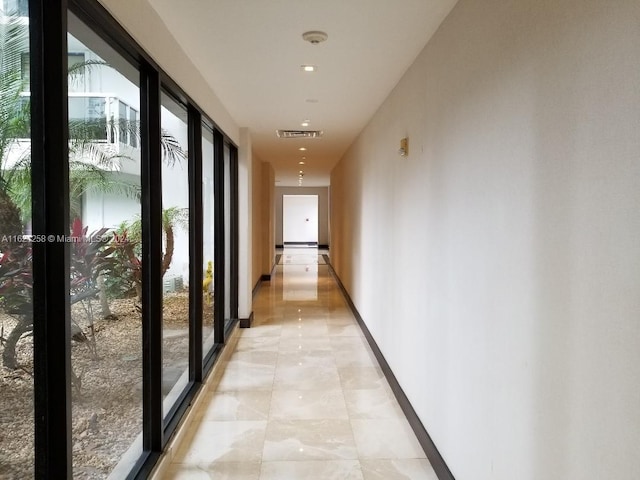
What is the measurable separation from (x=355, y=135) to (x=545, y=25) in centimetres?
504

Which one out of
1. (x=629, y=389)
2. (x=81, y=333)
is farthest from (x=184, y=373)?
(x=629, y=389)

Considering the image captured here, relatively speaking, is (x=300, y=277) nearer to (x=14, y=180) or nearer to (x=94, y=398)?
(x=94, y=398)

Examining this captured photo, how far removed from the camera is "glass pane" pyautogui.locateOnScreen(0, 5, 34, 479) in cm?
131

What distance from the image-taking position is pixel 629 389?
3.73ft

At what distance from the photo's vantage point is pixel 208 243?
4.62m

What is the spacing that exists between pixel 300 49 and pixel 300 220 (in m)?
20.0

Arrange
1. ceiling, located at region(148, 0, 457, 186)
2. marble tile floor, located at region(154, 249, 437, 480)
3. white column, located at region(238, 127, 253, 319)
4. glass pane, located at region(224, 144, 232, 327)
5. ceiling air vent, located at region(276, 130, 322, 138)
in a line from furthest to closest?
1. ceiling air vent, located at region(276, 130, 322, 138)
2. white column, located at region(238, 127, 253, 319)
3. glass pane, located at region(224, 144, 232, 327)
4. marble tile floor, located at region(154, 249, 437, 480)
5. ceiling, located at region(148, 0, 457, 186)

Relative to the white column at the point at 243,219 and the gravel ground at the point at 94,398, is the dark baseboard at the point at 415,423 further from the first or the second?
the white column at the point at 243,219

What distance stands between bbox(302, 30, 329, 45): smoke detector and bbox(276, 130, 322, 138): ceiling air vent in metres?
3.25

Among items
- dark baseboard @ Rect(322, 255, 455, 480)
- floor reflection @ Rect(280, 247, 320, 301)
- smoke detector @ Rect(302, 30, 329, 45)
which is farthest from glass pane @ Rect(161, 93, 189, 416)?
floor reflection @ Rect(280, 247, 320, 301)

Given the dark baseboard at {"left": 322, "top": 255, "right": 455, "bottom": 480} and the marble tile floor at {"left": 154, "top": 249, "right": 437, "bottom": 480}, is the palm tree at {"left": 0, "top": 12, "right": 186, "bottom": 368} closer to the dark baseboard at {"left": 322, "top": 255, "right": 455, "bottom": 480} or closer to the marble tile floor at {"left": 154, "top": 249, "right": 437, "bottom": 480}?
the marble tile floor at {"left": 154, "top": 249, "right": 437, "bottom": 480}

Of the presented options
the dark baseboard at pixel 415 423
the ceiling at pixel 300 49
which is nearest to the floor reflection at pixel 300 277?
the dark baseboard at pixel 415 423

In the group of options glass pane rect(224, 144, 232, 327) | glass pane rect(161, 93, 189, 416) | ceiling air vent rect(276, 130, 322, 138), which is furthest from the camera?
ceiling air vent rect(276, 130, 322, 138)

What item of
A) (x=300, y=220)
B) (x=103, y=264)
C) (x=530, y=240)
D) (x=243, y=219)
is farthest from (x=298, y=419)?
(x=300, y=220)
